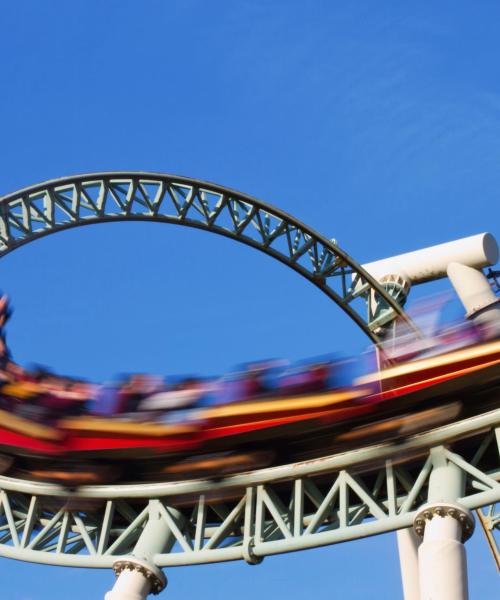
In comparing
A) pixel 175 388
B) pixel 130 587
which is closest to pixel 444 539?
pixel 130 587

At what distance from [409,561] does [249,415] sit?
3290 mm

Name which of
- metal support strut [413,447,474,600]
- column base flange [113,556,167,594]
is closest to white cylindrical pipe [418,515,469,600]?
metal support strut [413,447,474,600]

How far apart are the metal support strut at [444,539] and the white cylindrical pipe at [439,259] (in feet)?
32.8

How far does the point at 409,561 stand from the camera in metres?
15.0

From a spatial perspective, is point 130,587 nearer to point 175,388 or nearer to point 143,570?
point 143,570

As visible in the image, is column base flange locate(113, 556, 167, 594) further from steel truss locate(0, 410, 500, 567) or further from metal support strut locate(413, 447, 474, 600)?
metal support strut locate(413, 447, 474, 600)

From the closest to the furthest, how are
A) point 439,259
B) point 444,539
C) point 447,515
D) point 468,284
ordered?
point 444,539 < point 447,515 < point 468,284 < point 439,259

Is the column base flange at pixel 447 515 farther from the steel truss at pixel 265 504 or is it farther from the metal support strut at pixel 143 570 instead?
the metal support strut at pixel 143 570

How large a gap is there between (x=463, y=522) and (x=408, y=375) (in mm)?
2292

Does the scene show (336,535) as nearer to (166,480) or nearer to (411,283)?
(166,480)

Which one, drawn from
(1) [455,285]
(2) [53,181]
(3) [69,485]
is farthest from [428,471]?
(2) [53,181]

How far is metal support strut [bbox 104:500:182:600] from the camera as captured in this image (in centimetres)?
1286

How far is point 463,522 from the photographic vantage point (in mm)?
11969

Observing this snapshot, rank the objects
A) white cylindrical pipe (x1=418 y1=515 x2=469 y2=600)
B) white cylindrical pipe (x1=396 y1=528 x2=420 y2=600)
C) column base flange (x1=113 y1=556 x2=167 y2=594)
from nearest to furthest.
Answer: white cylindrical pipe (x1=418 y1=515 x2=469 y2=600)
column base flange (x1=113 y1=556 x2=167 y2=594)
white cylindrical pipe (x1=396 y1=528 x2=420 y2=600)
